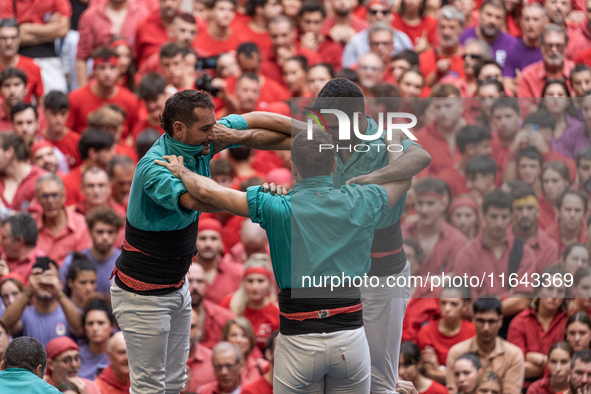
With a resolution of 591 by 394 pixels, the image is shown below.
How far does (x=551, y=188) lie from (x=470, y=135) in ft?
2.81

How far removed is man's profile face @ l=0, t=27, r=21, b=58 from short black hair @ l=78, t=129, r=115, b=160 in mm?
1523

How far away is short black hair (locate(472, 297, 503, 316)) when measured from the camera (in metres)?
6.33

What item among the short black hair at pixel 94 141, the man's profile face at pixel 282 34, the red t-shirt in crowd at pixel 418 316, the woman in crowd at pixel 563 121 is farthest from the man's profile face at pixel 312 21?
the red t-shirt in crowd at pixel 418 316

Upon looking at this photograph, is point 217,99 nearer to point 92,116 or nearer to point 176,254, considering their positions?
point 92,116

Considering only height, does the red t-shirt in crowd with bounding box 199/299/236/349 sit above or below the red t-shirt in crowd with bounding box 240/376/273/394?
above

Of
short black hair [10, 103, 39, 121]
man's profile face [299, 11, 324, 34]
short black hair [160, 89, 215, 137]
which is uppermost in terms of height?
man's profile face [299, 11, 324, 34]

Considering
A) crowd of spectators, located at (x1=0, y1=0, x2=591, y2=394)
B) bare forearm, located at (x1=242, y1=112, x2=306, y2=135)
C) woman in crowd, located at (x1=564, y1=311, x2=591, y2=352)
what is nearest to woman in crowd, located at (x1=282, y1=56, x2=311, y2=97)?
crowd of spectators, located at (x1=0, y1=0, x2=591, y2=394)

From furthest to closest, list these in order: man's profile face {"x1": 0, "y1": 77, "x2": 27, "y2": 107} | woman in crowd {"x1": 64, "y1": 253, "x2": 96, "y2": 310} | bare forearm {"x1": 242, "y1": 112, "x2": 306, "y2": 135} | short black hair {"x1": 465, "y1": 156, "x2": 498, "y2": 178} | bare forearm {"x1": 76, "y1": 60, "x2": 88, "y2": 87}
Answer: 1. bare forearm {"x1": 76, "y1": 60, "x2": 88, "y2": 87}
2. man's profile face {"x1": 0, "y1": 77, "x2": 27, "y2": 107}
3. short black hair {"x1": 465, "y1": 156, "x2": 498, "y2": 178}
4. woman in crowd {"x1": 64, "y1": 253, "x2": 96, "y2": 310}
5. bare forearm {"x1": 242, "y1": 112, "x2": 306, "y2": 135}

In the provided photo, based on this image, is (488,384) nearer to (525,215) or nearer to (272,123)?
(525,215)

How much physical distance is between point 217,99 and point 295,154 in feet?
13.9

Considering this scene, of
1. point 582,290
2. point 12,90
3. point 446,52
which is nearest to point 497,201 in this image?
point 582,290

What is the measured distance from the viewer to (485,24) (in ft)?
29.7

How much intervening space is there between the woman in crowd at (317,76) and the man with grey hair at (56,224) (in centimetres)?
264

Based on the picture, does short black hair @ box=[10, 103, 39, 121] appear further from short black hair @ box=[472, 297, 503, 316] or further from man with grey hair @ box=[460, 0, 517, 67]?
man with grey hair @ box=[460, 0, 517, 67]
